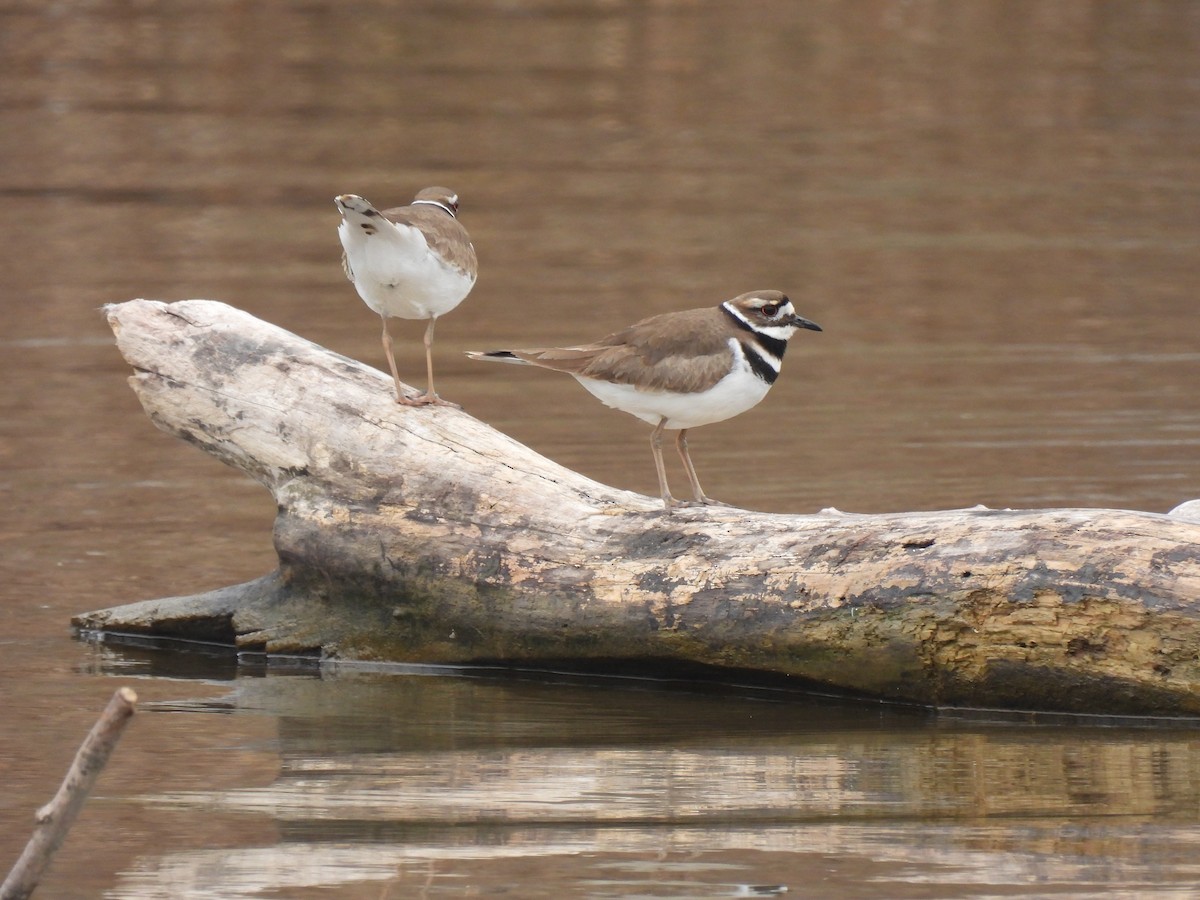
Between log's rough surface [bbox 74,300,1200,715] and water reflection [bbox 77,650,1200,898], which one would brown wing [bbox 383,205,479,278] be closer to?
log's rough surface [bbox 74,300,1200,715]

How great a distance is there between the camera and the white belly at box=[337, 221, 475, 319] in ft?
28.0

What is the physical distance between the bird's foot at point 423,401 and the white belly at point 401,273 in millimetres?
453

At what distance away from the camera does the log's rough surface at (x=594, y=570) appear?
7.33 m

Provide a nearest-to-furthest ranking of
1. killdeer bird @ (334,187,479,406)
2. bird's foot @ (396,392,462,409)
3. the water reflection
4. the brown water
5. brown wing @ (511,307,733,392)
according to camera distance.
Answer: the water reflection
the brown water
brown wing @ (511,307,733,392)
killdeer bird @ (334,187,479,406)
bird's foot @ (396,392,462,409)

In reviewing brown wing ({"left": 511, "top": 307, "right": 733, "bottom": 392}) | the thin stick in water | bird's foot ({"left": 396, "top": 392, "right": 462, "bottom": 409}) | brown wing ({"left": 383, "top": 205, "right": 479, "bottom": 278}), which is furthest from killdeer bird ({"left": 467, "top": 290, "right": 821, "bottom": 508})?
the thin stick in water

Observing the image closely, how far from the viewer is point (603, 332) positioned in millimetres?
14867


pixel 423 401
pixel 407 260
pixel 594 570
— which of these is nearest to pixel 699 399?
pixel 594 570

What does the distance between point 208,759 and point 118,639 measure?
198 centimetres

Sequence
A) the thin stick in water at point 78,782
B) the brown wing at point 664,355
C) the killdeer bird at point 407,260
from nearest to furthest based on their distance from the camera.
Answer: the thin stick in water at point 78,782 < the brown wing at point 664,355 < the killdeer bird at point 407,260

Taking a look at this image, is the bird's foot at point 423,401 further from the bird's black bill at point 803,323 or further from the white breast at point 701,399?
the bird's black bill at point 803,323

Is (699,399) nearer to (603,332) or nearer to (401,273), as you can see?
(401,273)

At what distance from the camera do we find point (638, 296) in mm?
16281

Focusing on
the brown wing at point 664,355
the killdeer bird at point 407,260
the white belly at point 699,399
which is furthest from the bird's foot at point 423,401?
the white belly at point 699,399

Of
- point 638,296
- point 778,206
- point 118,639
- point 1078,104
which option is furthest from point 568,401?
point 1078,104
